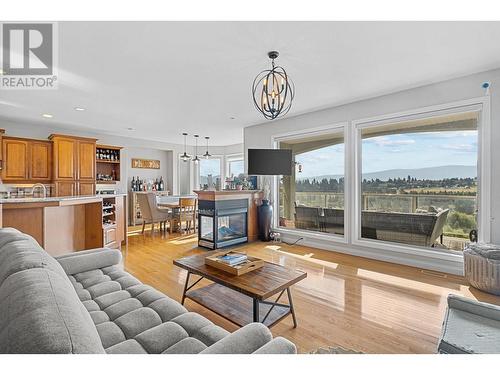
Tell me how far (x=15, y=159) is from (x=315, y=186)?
5922 millimetres

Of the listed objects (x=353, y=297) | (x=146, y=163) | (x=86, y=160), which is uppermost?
(x=146, y=163)

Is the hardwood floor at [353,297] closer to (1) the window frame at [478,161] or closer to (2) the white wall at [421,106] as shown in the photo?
(2) the white wall at [421,106]

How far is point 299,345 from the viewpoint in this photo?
183cm

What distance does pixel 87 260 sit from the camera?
202 cm

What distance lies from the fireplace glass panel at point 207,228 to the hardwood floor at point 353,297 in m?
0.38

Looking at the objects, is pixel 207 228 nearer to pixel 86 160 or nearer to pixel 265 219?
pixel 265 219

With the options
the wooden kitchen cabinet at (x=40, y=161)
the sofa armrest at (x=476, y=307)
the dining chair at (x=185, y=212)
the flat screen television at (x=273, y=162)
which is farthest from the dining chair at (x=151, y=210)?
the sofa armrest at (x=476, y=307)

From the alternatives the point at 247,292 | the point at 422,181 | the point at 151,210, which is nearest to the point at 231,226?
Answer: the point at 151,210

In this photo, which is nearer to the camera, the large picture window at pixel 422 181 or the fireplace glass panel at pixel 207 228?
the large picture window at pixel 422 181

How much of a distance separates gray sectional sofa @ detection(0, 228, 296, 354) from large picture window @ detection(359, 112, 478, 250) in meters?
3.55

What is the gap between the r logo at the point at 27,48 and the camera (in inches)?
82.0

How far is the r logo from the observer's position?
2084mm
